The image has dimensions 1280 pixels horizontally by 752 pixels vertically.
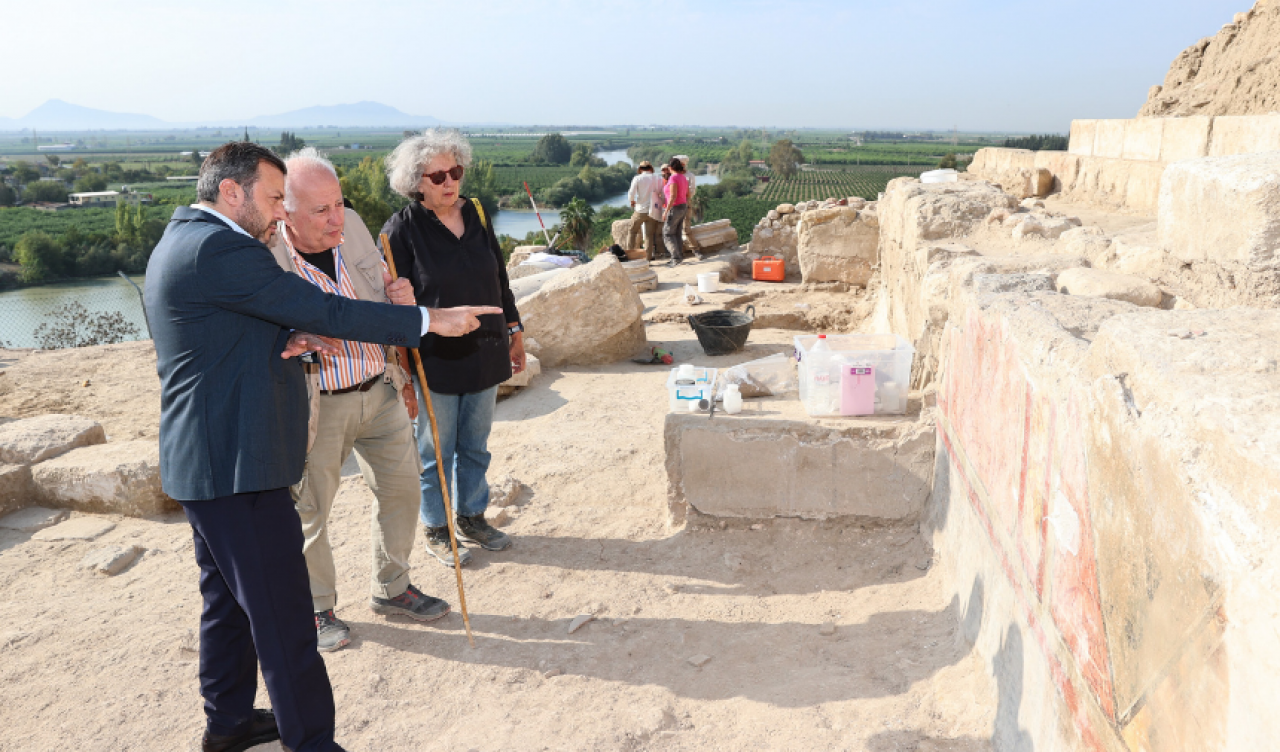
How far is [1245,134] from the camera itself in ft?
15.8

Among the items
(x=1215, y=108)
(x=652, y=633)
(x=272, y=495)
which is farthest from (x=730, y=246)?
(x=272, y=495)

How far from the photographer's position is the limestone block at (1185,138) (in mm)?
5500

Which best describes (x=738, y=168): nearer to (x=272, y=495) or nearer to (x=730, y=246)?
(x=730, y=246)

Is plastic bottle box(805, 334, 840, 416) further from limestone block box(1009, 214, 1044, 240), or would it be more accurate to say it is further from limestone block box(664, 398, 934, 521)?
limestone block box(1009, 214, 1044, 240)

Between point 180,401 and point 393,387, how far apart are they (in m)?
0.93

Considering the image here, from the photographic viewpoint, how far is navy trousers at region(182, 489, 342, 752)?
2.19 metres

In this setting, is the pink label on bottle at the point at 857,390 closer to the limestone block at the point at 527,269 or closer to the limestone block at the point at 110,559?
the limestone block at the point at 110,559

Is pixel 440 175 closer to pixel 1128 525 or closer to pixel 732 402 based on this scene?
pixel 732 402

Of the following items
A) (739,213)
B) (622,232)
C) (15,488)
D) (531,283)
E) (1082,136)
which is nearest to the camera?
(15,488)

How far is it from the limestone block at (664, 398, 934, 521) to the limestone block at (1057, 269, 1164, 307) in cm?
87

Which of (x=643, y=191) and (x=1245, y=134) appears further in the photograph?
(x=643, y=191)

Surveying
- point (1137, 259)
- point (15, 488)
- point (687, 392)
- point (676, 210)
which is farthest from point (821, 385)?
point (676, 210)

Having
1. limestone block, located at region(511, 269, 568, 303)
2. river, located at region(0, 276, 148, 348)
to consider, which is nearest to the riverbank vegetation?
river, located at region(0, 276, 148, 348)

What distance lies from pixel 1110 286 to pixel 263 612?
302 cm
